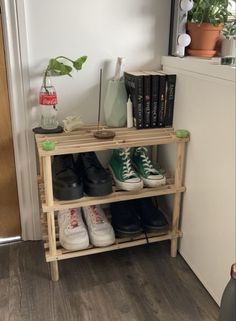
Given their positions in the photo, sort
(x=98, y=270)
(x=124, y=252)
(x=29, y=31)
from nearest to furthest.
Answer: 1. (x=29, y=31)
2. (x=98, y=270)
3. (x=124, y=252)

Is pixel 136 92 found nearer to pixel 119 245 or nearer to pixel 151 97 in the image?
pixel 151 97

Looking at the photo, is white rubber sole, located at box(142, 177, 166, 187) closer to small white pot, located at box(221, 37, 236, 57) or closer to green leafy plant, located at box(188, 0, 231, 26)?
small white pot, located at box(221, 37, 236, 57)

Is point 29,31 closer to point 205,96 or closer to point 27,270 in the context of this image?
point 205,96

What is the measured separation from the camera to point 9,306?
4.00 feet

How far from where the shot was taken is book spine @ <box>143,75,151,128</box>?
1.33 metres

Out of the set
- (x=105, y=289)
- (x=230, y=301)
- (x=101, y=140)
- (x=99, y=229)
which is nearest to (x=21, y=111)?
(x=101, y=140)

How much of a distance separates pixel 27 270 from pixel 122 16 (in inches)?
Result: 44.7

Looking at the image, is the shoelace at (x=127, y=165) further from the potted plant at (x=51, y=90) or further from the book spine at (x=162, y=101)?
the potted plant at (x=51, y=90)

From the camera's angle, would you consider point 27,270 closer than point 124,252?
Yes

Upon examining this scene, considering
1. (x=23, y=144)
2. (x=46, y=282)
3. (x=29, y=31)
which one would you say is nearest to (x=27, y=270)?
(x=46, y=282)

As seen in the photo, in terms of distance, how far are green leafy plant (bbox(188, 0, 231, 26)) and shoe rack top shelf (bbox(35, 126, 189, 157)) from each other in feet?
1.60

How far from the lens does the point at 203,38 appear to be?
1427mm

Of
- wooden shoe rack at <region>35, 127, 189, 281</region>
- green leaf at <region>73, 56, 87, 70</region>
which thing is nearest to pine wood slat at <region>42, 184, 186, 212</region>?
wooden shoe rack at <region>35, 127, 189, 281</region>

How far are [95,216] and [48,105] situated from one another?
494 mm
